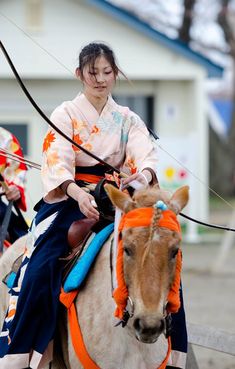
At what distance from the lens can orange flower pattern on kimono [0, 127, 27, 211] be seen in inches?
252

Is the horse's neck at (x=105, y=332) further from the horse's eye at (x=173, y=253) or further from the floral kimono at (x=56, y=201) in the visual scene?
the horse's eye at (x=173, y=253)

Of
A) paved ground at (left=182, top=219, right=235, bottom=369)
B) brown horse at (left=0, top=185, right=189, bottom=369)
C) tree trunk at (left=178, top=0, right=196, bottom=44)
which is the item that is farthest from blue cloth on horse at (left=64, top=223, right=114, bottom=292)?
tree trunk at (left=178, top=0, right=196, bottom=44)

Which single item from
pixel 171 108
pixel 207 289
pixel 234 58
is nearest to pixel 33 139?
pixel 171 108

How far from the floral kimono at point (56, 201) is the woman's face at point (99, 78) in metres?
0.10

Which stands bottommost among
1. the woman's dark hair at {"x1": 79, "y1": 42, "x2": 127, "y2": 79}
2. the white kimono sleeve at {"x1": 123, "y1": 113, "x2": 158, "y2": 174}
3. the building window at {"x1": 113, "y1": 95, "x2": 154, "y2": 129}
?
the building window at {"x1": 113, "y1": 95, "x2": 154, "y2": 129}

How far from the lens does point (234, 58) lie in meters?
27.6

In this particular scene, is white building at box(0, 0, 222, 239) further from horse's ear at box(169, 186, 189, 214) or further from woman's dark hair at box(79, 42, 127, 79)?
horse's ear at box(169, 186, 189, 214)

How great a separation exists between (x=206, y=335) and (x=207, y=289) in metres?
5.98

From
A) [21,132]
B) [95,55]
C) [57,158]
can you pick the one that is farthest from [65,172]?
[21,132]

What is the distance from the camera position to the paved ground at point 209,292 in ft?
26.7

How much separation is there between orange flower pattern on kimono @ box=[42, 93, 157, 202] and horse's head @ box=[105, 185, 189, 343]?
0.75m

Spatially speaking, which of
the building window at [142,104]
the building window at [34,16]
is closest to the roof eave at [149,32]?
the building window at [34,16]

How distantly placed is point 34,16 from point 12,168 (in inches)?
466

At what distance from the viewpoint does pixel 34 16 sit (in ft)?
58.3
